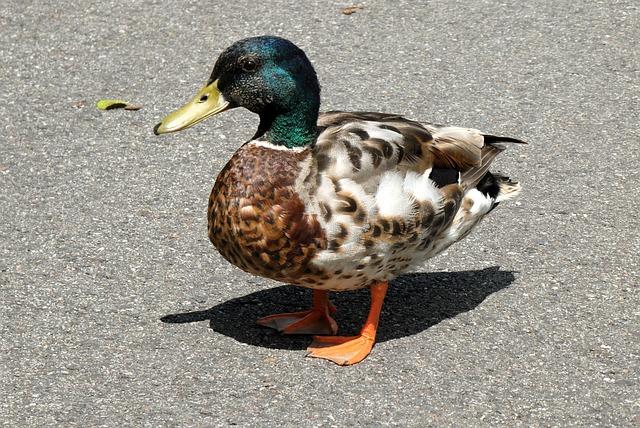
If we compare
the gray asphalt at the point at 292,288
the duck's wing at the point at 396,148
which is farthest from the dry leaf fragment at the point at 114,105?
the duck's wing at the point at 396,148

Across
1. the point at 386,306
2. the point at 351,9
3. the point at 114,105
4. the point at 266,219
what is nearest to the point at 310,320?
the point at 386,306

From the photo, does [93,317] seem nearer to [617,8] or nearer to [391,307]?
[391,307]

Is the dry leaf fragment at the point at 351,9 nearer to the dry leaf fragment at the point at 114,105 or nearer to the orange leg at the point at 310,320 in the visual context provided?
the dry leaf fragment at the point at 114,105

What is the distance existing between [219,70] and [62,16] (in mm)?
3475

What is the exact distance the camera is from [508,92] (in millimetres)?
7164

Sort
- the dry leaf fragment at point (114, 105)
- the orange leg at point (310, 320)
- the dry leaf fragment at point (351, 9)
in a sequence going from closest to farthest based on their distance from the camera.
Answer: the orange leg at point (310, 320) < the dry leaf fragment at point (114, 105) < the dry leaf fragment at point (351, 9)

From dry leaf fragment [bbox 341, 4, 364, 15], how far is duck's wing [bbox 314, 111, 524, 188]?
2.94 metres

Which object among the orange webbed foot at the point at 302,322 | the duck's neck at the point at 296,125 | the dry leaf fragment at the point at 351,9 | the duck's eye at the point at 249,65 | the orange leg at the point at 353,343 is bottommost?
the orange webbed foot at the point at 302,322

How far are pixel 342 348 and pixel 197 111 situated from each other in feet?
3.64

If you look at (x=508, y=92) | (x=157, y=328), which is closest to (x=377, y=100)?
(x=508, y=92)

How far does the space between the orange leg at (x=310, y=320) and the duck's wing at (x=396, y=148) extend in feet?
2.32

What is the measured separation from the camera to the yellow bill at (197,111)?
15.6 ft

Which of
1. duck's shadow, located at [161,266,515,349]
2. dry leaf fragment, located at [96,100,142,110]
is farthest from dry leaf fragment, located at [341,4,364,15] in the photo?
duck's shadow, located at [161,266,515,349]

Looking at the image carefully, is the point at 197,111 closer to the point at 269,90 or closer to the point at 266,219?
the point at 269,90
